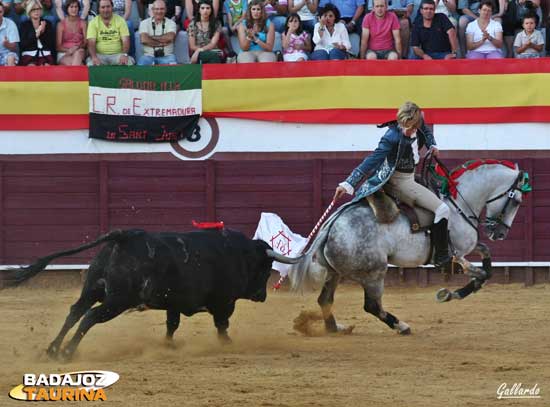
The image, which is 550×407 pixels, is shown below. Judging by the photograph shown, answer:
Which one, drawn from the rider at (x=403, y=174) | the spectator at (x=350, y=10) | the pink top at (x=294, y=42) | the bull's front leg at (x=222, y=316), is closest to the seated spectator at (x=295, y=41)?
the pink top at (x=294, y=42)

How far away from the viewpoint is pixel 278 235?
40.0 feet

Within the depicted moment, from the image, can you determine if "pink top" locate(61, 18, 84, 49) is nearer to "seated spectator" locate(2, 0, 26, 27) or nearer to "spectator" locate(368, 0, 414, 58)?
"seated spectator" locate(2, 0, 26, 27)

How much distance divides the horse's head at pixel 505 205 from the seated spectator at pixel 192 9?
15.5 feet

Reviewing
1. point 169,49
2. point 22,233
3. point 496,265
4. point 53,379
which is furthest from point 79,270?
point 53,379

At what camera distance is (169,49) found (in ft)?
41.3

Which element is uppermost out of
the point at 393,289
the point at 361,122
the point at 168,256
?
the point at 361,122

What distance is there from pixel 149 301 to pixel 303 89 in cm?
503

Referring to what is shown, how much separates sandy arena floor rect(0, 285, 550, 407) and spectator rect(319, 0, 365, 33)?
3.27 m

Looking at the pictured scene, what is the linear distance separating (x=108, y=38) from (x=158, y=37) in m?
0.51

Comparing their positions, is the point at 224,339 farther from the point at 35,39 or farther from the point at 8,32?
the point at 8,32

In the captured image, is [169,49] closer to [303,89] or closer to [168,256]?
[303,89]

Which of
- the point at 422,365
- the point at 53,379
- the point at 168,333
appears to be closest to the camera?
the point at 53,379
